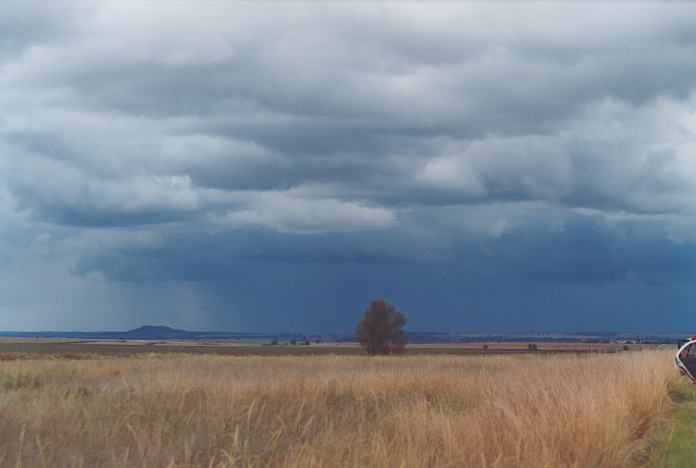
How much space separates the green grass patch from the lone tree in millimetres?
55177

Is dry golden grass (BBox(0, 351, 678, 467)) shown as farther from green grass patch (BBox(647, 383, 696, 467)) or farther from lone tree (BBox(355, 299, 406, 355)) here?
lone tree (BBox(355, 299, 406, 355))

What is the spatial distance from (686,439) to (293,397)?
25.7 ft

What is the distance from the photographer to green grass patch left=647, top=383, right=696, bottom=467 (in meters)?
10.8

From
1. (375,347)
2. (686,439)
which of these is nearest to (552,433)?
(686,439)

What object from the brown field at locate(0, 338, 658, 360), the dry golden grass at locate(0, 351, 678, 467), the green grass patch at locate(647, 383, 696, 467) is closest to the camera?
the dry golden grass at locate(0, 351, 678, 467)

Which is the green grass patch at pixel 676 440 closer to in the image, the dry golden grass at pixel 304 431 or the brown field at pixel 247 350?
the dry golden grass at pixel 304 431

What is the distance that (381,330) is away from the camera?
72.2 metres

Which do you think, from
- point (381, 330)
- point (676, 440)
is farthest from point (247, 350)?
point (676, 440)

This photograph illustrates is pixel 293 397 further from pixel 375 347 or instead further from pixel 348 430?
pixel 375 347

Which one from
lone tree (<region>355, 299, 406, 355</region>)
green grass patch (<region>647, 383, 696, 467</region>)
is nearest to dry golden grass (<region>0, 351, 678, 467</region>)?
green grass patch (<region>647, 383, 696, 467</region>)

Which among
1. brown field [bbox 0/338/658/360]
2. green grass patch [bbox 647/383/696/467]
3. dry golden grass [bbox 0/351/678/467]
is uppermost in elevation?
dry golden grass [bbox 0/351/678/467]

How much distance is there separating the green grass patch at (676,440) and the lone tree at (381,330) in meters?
55.2

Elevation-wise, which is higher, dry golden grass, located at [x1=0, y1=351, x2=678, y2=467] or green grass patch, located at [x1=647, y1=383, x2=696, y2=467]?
dry golden grass, located at [x1=0, y1=351, x2=678, y2=467]

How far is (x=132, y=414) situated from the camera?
12.2 m
